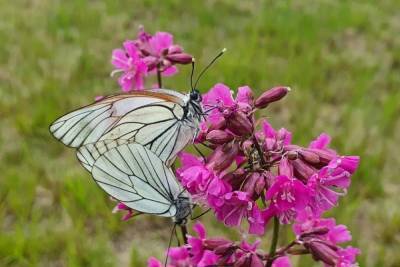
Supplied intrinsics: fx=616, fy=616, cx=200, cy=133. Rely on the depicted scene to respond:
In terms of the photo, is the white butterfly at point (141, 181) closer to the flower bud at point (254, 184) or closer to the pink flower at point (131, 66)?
the flower bud at point (254, 184)

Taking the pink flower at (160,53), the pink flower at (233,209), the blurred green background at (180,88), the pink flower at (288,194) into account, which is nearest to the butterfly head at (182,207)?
the pink flower at (233,209)

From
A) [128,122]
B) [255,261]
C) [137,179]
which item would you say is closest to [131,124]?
[128,122]

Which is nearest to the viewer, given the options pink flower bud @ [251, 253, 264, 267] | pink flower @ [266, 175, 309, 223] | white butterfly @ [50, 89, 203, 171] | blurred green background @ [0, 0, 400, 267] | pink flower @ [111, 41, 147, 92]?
pink flower @ [266, 175, 309, 223]

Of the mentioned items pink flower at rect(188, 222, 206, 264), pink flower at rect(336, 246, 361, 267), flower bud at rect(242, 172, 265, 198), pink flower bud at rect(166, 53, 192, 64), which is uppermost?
pink flower bud at rect(166, 53, 192, 64)

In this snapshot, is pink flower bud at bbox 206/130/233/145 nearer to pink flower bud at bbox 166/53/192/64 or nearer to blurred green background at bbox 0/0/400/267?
pink flower bud at bbox 166/53/192/64

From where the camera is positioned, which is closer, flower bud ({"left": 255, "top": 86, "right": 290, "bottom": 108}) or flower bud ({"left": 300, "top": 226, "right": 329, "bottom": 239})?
flower bud ({"left": 255, "top": 86, "right": 290, "bottom": 108})

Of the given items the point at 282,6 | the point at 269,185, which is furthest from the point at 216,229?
the point at 282,6

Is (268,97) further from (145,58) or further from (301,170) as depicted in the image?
(145,58)

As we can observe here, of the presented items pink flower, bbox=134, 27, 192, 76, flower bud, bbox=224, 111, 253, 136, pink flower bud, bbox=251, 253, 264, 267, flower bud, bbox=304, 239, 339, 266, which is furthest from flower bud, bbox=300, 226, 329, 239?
pink flower, bbox=134, 27, 192, 76
